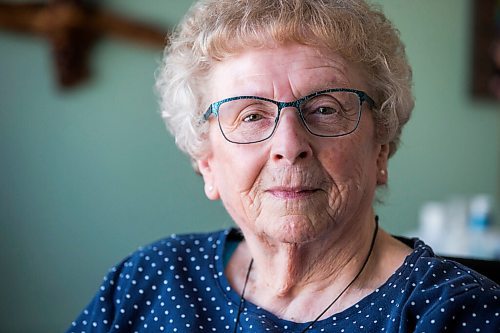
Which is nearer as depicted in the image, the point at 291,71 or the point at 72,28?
the point at 291,71

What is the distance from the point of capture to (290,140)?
1.25 metres

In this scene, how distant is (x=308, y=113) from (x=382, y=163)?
0.71 ft

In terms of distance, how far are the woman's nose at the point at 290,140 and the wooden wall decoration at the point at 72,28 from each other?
207cm

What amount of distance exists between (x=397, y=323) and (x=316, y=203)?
0.24m

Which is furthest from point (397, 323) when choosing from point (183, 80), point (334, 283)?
point (183, 80)

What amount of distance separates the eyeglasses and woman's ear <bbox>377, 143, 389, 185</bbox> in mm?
108

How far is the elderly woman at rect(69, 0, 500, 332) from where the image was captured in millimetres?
1261

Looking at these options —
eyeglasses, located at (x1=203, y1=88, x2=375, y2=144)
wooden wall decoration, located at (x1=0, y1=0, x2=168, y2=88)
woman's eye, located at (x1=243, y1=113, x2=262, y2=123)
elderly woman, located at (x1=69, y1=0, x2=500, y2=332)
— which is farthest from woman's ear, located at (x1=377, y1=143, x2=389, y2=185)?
wooden wall decoration, located at (x1=0, y1=0, x2=168, y2=88)

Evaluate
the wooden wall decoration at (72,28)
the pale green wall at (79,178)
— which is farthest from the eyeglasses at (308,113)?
the pale green wall at (79,178)

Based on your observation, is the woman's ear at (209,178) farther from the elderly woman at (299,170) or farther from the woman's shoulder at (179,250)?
the woman's shoulder at (179,250)

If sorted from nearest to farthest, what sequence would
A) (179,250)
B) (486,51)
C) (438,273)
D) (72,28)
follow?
(438,273) → (179,250) → (72,28) → (486,51)

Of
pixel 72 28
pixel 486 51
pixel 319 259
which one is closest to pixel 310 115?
pixel 319 259

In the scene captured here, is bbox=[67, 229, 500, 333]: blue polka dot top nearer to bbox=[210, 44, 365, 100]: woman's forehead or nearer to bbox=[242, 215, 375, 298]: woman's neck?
bbox=[242, 215, 375, 298]: woman's neck

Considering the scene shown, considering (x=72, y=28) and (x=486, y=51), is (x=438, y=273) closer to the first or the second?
(x=72, y=28)
